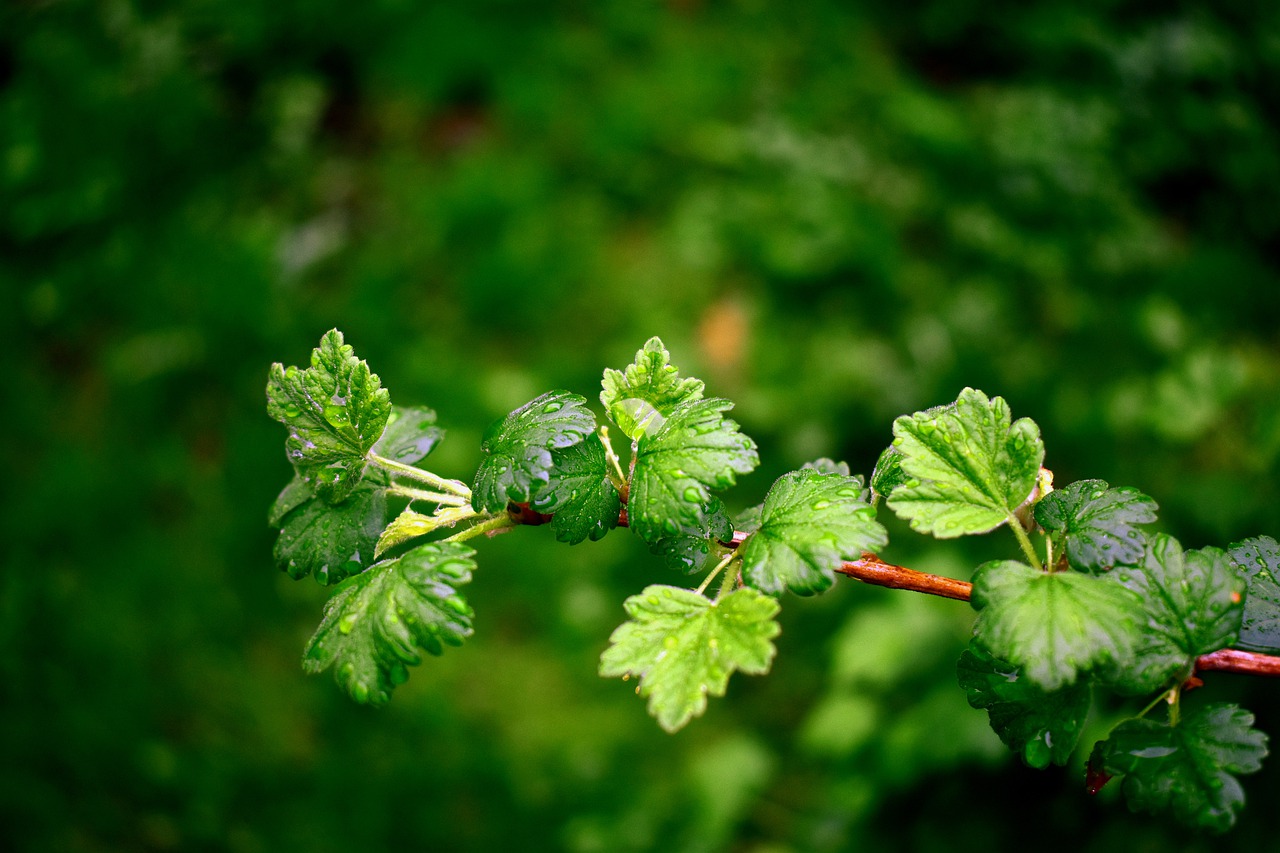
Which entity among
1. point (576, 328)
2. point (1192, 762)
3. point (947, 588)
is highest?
point (947, 588)

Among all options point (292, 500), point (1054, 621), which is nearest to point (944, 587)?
point (1054, 621)

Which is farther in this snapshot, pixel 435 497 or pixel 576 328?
pixel 576 328

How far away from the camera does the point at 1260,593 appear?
0.89 metres

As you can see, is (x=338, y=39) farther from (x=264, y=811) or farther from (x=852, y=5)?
(x=264, y=811)

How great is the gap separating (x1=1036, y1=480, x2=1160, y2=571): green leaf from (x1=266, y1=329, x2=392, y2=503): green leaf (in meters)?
0.74

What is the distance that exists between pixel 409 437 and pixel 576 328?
2281 millimetres

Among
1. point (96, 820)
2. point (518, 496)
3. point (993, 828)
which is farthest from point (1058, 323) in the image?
point (96, 820)

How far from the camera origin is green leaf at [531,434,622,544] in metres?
0.85

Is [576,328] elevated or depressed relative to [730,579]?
depressed

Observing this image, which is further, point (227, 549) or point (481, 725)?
point (227, 549)

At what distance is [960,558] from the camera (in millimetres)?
2490

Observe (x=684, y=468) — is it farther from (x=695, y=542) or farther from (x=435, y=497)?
(x=435, y=497)

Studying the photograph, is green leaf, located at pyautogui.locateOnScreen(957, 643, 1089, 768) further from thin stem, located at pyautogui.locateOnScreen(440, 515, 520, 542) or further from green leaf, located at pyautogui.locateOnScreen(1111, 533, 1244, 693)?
thin stem, located at pyautogui.locateOnScreen(440, 515, 520, 542)

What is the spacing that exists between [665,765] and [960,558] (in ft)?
3.79
